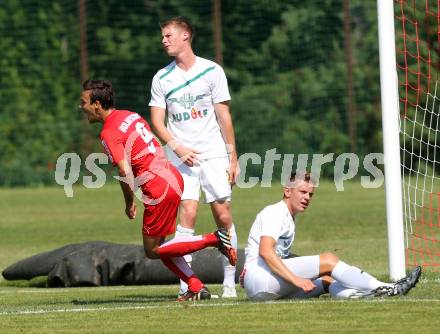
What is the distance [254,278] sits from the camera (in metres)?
8.45

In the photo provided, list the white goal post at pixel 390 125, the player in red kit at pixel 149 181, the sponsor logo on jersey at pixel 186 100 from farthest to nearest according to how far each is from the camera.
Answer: the white goal post at pixel 390 125 → the sponsor logo on jersey at pixel 186 100 → the player in red kit at pixel 149 181

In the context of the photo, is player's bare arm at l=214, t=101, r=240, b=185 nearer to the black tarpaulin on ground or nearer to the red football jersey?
the red football jersey

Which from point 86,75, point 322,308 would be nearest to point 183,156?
point 322,308

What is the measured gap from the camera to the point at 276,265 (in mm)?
8234

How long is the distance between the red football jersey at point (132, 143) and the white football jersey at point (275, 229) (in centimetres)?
90

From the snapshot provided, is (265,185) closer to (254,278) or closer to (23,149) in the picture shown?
(23,149)

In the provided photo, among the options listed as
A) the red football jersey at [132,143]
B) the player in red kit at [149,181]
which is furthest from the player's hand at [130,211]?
the red football jersey at [132,143]

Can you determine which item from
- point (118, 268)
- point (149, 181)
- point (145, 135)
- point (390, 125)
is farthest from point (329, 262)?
point (118, 268)

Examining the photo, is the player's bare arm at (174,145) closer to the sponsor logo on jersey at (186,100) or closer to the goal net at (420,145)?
the sponsor logo on jersey at (186,100)

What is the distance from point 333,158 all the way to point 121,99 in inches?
228

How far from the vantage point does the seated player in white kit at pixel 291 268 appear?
27.2 ft

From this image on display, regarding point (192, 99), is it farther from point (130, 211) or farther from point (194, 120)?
point (130, 211)

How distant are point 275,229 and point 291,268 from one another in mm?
306

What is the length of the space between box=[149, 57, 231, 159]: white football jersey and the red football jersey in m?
0.66
